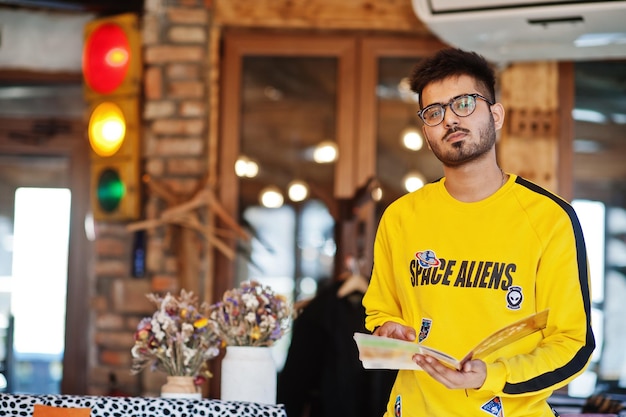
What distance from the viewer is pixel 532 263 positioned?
1906 mm

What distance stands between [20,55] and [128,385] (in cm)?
179

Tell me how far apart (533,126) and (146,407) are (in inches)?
99.4

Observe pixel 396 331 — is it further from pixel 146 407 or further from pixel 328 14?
pixel 328 14

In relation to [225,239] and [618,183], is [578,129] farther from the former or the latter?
[225,239]

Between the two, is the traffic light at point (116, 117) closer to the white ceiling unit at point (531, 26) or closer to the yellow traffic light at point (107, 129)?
the yellow traffic light at point (107, 129)

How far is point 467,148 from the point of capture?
6.44ft

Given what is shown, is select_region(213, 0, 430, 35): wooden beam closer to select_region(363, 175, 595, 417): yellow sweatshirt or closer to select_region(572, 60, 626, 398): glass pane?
select_region(572, 60, 626, 398): glass pane

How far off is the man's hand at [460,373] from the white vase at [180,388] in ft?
3.72

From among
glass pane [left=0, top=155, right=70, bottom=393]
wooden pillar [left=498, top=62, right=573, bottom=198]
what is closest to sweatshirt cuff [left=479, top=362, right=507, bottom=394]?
wooden pillar [left=498, top=62, right=573, bottom=198]

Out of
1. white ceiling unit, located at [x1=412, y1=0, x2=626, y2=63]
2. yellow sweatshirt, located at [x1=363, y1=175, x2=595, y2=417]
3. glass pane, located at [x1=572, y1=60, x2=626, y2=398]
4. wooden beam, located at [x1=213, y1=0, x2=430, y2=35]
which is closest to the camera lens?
yellow sweatshirt, located at [x1=363, y1=175, x2=595, y2=417]

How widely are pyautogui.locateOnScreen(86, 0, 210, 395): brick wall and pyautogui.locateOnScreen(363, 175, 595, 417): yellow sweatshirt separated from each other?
2443mm

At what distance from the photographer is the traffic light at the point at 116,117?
14.1ft

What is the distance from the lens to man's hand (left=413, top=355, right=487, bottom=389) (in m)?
1.76

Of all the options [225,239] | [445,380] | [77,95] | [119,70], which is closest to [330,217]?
[225,239]
